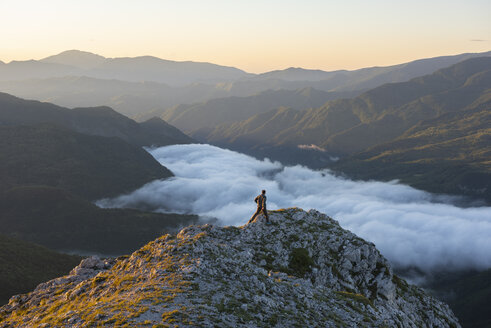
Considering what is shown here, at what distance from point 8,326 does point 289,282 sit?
32.3 meters

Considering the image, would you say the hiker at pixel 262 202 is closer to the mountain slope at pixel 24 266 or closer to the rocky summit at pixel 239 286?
the rocky summit at pixel 239 286

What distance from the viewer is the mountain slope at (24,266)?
143250 millimetres

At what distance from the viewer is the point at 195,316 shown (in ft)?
98.4

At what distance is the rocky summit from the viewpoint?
105ft

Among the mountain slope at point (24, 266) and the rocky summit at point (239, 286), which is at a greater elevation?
the rocky summit at point (239, 286)

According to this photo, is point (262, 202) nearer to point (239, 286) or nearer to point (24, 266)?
point (239, 286)

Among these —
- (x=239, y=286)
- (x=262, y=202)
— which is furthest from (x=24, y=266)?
(x=239, y=286)

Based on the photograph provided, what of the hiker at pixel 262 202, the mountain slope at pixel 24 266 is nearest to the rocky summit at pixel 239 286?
the hiker at pixel 262 202

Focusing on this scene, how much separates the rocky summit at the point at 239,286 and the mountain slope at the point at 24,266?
362 feet

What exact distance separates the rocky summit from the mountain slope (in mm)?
110423

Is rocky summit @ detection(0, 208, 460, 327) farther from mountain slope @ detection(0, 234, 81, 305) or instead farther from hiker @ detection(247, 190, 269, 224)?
mountain slope @ detection(0, 234, 81, 305)

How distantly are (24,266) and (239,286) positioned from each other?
169 m

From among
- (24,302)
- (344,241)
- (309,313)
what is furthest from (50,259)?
(309,313)

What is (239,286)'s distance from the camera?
1507 inches
